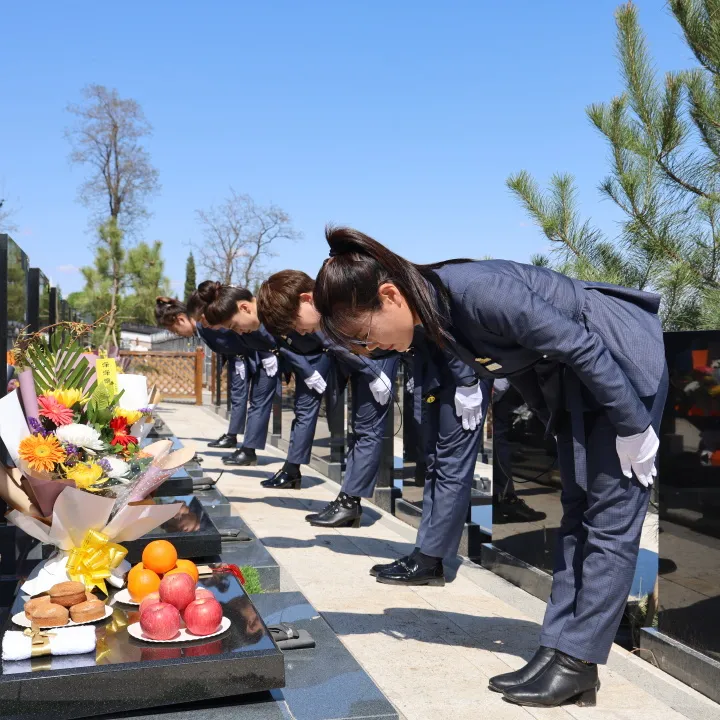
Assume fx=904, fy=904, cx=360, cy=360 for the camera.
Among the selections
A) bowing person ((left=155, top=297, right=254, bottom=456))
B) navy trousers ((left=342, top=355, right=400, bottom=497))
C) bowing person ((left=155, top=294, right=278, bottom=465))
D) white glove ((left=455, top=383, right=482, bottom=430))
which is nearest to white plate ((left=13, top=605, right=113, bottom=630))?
white glove ((left=455, top=383, right=482, bottom=430))

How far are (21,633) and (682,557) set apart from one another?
1980mm

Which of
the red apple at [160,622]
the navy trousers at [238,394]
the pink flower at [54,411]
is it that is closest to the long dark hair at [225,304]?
the navy trousers at [238,394]

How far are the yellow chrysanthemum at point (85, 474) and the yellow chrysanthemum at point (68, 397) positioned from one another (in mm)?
249

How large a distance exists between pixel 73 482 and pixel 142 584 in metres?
0.37

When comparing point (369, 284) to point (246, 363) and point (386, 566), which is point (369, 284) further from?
point (246, 363)

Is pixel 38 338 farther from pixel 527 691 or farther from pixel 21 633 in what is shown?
pixel 527 691

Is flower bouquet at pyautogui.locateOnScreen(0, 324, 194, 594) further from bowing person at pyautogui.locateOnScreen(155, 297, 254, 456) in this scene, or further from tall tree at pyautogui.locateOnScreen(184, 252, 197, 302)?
tall tree at pyautogui.locateOnScreen(184, 252, 197, 302)

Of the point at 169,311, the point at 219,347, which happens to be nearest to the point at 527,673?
the point at 219,347

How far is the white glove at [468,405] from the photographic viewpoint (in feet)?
12.7

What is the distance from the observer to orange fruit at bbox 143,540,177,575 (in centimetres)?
272

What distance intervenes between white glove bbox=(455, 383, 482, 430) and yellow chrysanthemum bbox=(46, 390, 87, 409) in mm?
1631

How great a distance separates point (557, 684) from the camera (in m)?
2.54

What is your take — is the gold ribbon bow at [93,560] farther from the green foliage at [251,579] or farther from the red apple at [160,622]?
the green foliage at [251,579]

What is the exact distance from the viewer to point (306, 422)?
6.59 meters
